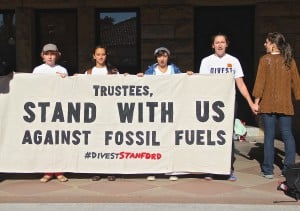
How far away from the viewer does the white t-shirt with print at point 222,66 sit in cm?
722

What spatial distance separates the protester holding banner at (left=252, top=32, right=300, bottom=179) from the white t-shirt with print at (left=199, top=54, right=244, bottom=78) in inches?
11.1

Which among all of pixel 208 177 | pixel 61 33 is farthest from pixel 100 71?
pixel 61 33

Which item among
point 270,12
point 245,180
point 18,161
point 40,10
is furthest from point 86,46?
point 245,180

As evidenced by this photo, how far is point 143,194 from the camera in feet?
21.5

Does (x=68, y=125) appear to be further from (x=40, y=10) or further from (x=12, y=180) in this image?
(x=40, y=10)

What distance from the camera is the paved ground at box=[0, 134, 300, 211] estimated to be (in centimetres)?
617

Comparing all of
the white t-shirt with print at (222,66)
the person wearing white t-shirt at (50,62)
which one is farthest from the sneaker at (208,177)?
the person wearing white t-shirt at (50,62)

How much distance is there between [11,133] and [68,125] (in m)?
0.74

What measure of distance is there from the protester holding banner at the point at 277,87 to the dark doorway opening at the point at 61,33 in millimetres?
5150

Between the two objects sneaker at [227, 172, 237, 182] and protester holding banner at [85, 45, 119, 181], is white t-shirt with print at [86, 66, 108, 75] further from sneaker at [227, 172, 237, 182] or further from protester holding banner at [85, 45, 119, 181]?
sneaker at [227, 172, 237, 182]

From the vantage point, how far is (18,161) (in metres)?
7.21

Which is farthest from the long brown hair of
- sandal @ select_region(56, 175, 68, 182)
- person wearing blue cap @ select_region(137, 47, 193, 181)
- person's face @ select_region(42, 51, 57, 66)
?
sandal @ select_region(56, 175, 68, 182)

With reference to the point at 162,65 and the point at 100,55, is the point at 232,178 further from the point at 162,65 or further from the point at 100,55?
the point at 100,55

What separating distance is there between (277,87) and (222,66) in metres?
0.75
